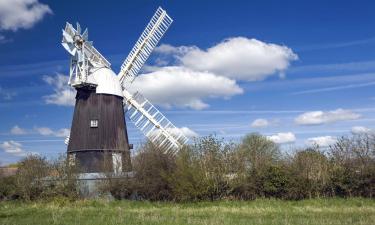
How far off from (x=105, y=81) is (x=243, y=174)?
12846 mm

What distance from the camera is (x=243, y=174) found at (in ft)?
89.7

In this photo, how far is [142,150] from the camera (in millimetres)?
30016

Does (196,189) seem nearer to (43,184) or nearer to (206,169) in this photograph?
(206,169)

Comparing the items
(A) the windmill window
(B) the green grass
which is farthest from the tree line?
(A) the windmill window

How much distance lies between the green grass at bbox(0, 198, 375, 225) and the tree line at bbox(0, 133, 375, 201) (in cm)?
124

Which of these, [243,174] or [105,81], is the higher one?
[105,81]

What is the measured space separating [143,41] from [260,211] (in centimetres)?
1995

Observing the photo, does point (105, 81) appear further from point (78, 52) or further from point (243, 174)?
point (243, 174)

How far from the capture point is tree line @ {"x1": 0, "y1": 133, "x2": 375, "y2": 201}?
25922mm

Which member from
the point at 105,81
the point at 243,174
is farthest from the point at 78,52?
the point at 243,174

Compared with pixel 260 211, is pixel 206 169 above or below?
above

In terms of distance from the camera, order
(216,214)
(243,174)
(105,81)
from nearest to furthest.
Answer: (216,214) < (243,174) < (105,81)

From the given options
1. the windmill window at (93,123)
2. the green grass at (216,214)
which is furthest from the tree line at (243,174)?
the windmill window at (93,123)

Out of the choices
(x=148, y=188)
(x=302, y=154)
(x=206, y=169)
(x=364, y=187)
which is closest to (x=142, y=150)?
(x=148, y=188)
